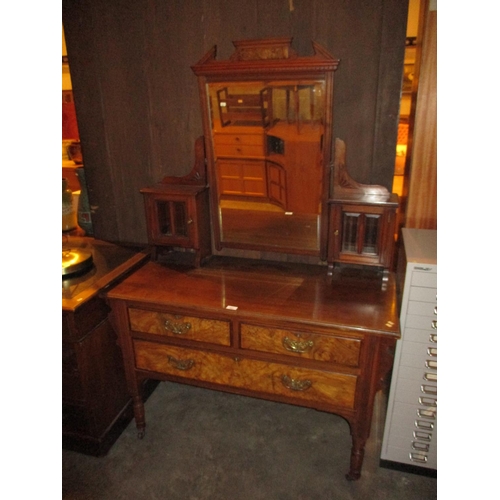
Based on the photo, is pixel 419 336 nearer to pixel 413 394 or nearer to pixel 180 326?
pixel 413 394

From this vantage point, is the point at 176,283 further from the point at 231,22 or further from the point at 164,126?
the point at 231,22

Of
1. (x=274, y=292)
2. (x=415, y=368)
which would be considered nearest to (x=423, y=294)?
(x=415, y=368)

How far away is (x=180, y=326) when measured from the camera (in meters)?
1.55

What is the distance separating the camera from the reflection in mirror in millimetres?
1538

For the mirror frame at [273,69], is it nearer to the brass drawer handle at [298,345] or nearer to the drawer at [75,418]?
the brass drawer handle at [298,345]

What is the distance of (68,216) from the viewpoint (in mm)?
2123

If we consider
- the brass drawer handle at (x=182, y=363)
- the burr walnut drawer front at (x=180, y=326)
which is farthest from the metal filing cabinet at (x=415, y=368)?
the brass drawer handle at (x=182, y=363)

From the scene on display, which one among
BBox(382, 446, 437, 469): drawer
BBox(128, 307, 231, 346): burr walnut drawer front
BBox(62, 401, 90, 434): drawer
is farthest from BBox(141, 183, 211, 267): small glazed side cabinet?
BBox(382, 446, 437, 469): drawer

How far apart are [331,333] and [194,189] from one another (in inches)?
34.9

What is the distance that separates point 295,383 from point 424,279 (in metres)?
0.62

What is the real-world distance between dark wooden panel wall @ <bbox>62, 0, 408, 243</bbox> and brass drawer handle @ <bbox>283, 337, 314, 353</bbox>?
732 mm

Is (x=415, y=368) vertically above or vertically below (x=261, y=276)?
below

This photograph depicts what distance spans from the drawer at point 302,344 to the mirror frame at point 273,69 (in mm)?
473
